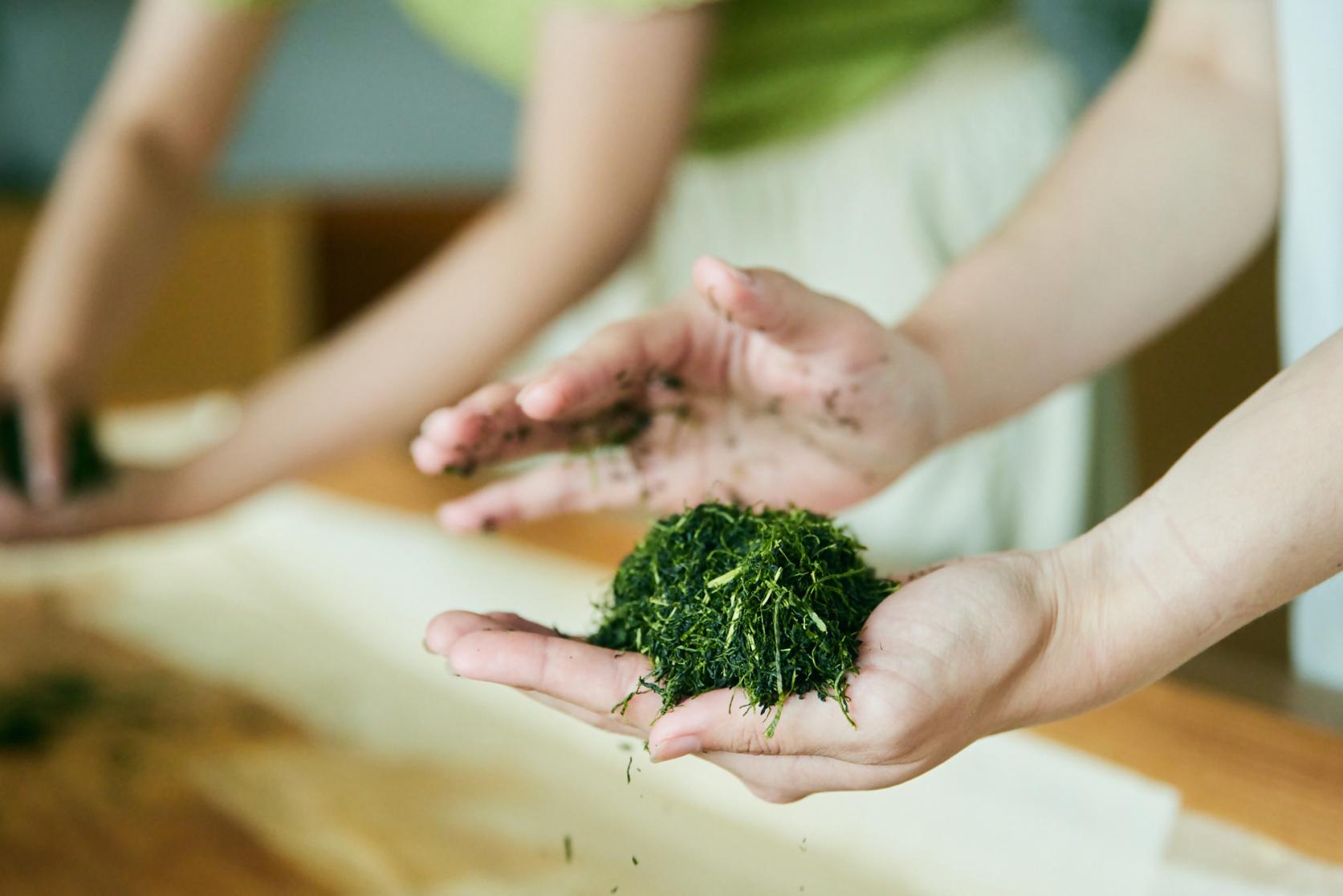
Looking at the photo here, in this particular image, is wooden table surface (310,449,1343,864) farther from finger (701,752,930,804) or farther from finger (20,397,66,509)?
finger (20,397,66,509)

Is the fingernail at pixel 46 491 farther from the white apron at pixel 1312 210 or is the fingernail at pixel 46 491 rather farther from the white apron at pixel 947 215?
the white apron at pixel 1312 210

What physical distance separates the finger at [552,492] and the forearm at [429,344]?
0.24m

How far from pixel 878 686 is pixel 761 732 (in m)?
0.04

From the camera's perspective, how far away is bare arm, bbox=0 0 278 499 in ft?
3.19

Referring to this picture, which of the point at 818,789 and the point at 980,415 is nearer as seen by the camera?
the point at 818,789

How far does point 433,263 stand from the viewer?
877 millimetres

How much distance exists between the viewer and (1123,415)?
2.62 feet

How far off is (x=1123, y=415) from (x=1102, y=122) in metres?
0.25

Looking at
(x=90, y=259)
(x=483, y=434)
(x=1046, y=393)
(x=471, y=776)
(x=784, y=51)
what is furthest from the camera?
(x=90, y=259)

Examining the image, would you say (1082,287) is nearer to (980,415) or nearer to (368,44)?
(980,415)

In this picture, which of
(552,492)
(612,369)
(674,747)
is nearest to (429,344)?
(552,492)

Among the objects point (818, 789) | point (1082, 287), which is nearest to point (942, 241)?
point (1082, 287)

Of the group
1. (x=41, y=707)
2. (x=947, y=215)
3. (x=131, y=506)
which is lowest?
(x=41, y=707)

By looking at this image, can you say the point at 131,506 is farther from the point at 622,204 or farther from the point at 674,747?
the point at 674,747
